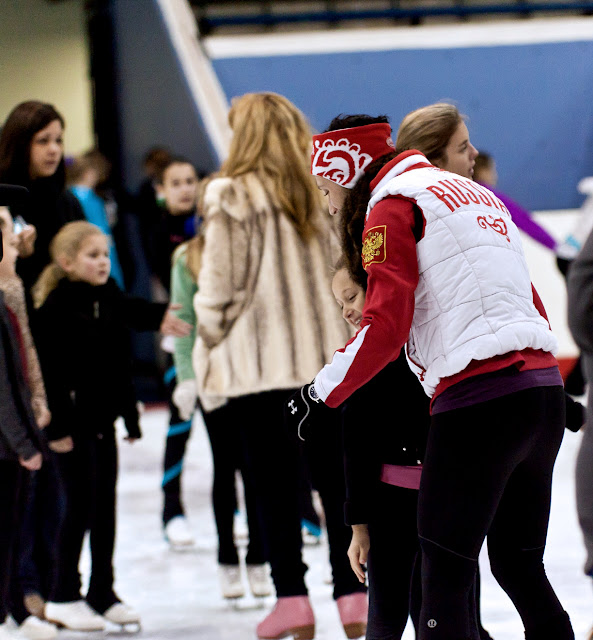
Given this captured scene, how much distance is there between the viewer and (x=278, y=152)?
2705mm

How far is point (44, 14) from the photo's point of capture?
24.7 feet

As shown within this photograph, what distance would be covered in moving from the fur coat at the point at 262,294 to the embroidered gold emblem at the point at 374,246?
1059mm

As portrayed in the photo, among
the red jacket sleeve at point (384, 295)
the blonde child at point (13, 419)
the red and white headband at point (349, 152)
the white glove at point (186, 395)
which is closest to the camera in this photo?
the red jacket sleeve at point (384, 295)

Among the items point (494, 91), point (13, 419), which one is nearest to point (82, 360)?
point (13, 419)

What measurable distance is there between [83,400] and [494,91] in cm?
469

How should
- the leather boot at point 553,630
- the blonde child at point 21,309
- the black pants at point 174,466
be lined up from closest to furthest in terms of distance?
the leather boot at point 553,630
the blonde child at point 21,309
the black pants at point 174,466

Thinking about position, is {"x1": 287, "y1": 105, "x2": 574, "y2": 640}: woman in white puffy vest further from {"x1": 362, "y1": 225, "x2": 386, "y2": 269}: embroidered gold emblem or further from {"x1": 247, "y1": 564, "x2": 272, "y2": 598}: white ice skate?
{"x1": 247, "y1": 564, "x2": 272, "y2": 598}: white ice skate

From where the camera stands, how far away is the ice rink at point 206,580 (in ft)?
9.11

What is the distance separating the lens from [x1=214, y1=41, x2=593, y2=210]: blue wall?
6664mm

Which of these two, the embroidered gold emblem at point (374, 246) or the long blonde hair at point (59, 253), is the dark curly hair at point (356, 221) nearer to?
the embroidered gold emblem at point (374, 246)

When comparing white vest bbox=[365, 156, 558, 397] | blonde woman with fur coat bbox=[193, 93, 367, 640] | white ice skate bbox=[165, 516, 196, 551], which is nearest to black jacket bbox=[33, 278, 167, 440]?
blonde woman with fur coat bbox=[193, 93, 367, 640]

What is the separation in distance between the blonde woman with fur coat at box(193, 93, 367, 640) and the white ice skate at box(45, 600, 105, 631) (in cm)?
47

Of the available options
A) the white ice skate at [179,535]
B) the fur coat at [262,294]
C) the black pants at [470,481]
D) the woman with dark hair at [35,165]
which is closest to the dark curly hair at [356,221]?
the black pants at [470,481]

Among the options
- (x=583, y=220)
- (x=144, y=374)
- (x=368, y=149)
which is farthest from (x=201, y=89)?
(x=368, y=149)
